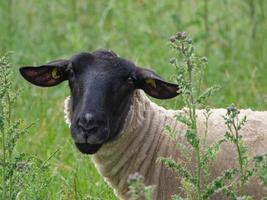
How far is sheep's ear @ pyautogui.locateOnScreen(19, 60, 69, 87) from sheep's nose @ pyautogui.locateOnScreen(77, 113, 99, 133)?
24.8 inches

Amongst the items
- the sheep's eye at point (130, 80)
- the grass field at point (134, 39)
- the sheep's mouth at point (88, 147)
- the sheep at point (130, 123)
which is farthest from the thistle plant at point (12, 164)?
the grass field at point (134, 39)

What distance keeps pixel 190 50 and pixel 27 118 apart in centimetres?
353

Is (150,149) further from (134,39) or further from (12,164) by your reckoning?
(134,39)

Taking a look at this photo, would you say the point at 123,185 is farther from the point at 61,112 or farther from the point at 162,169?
the point at 61,112

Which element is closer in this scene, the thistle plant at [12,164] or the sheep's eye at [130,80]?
the thistle plant at [12,164]

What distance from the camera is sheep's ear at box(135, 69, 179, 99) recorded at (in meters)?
7.12

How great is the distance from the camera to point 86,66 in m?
7.06

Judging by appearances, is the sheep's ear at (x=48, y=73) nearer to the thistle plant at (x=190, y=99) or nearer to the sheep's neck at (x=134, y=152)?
the sheep's neck at (x=134, y=152)

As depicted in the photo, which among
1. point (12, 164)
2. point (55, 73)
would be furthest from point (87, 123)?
point (55, 73)

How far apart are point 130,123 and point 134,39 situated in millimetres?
4119

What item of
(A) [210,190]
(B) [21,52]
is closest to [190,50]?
(A) [210,190]

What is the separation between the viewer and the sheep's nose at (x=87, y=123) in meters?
6.66

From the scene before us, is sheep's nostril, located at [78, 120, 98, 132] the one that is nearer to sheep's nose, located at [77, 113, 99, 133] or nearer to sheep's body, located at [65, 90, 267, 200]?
Answer: sheep's nose, located at [77, 113, 99, 133]

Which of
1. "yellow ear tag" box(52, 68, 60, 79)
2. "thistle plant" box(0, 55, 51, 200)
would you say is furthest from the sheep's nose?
"yellow ear tag" box(52, 68, 60, 79)
